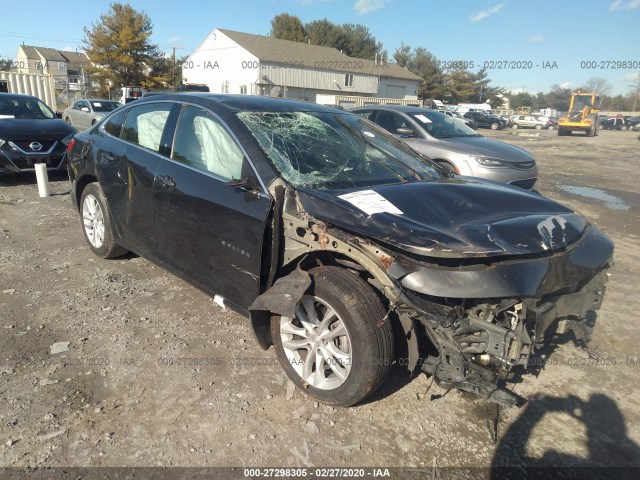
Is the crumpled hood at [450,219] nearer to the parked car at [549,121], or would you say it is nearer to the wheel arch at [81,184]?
the wheel arch at [81,184]

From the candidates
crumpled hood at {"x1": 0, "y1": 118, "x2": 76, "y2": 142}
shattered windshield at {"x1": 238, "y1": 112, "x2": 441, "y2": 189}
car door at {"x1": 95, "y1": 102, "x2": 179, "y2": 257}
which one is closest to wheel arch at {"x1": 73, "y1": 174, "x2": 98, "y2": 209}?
car door at {"x1": 95, "y1": 102, "x2": 179, "y2": 257}

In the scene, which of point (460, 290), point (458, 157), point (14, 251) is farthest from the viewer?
point (458, 157)

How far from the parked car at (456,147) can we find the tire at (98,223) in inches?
180

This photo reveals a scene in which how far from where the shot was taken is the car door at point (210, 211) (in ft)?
9.26

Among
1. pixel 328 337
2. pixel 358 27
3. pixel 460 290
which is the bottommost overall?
pixel 328 337

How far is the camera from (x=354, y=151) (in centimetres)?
338

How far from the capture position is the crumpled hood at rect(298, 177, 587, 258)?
7.47ft

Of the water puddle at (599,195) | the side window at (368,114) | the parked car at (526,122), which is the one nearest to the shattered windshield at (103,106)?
the side window at (368,114)

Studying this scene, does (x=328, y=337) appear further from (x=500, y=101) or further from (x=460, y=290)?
(x=500, y=101)

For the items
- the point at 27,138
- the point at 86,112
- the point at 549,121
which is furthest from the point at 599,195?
the point at 549,121

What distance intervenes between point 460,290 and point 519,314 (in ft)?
1.21

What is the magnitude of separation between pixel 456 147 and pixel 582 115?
3061 cm

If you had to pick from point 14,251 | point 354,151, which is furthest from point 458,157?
point 14,251

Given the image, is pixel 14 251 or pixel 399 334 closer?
pixel 399 334
